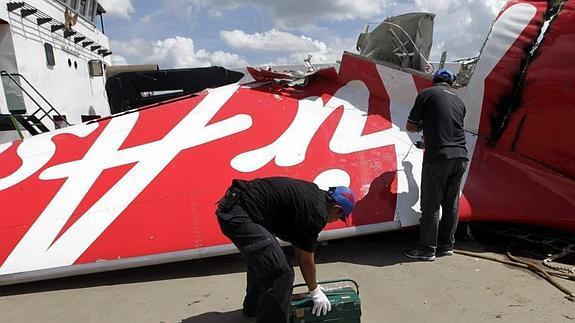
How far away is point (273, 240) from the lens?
7.82 feet

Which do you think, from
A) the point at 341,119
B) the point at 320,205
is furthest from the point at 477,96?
the point at 320,205

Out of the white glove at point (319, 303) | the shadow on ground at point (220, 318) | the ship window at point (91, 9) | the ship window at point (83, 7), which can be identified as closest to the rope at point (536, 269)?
the white glove at point (319, 303)

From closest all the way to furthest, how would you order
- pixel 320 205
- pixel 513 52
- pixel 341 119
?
pixel 320 205, pixel 513 52, pixel 341 119

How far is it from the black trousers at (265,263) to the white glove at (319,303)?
16cm

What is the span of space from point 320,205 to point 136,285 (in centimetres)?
194

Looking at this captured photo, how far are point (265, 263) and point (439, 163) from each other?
2.07 m

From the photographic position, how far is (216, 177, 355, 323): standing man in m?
2.33

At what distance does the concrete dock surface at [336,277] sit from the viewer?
2967mm

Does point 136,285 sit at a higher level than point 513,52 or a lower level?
lower

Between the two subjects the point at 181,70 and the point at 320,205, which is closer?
the point at 320,205

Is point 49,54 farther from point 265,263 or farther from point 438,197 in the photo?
point 265,263

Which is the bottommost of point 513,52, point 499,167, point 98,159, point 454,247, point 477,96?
point 454,247

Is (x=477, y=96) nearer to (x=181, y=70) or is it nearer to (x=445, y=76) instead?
Answer: (x=445, y=76)

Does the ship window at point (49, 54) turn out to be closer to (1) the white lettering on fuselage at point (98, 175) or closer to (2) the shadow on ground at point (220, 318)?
(1) the white lettering on fuselage at point (98, 175)
